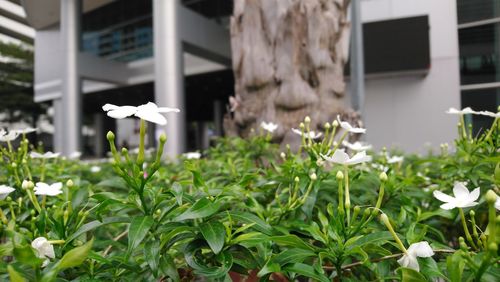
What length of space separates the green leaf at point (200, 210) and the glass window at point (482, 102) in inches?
51.1

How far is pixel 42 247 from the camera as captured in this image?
78 centimetres

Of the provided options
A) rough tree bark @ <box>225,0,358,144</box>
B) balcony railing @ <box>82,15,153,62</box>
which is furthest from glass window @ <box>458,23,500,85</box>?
balcony railing @ <box>82,15,153,62</box>

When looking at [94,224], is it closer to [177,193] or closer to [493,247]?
[177,193]

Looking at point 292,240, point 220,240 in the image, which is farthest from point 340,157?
point 220,240

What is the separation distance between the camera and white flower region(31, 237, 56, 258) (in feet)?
2.55

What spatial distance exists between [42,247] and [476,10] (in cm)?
181

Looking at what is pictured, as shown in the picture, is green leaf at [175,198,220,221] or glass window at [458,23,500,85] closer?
green leaf at [175,198,220,221]

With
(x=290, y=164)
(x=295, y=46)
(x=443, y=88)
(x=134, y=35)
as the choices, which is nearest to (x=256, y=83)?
(x=295, y=46)

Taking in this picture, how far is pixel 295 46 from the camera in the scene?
113 inches

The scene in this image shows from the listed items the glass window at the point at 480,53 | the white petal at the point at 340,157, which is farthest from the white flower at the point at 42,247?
the glass window at the point at 480,53

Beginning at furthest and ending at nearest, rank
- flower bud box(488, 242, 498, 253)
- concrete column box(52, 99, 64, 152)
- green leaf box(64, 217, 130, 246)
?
concrete column box(52, 99, 64, 152)
green leaf box(64, 217, 130, 246)
flower bud box(488, 242, 498, 253)

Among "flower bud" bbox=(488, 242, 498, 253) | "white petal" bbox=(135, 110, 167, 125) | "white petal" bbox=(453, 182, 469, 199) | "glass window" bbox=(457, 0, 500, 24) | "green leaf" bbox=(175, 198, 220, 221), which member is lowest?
"flower bud" bbox=(488, 242, 498, 253)

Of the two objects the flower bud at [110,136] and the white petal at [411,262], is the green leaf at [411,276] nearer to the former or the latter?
the white petal at [411,262]

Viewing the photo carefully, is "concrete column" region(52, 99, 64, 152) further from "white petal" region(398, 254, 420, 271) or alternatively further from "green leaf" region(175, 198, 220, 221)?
"white petal" region(398, 254, 420, 271)
